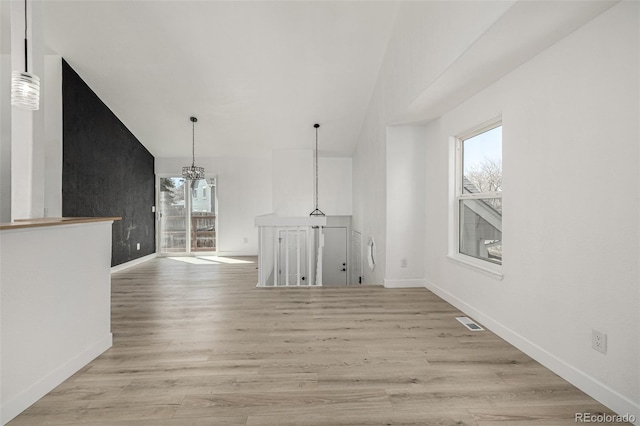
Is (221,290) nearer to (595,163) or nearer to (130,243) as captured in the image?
(130,243)

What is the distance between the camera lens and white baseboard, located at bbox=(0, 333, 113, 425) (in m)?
1.58

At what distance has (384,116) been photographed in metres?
4.25

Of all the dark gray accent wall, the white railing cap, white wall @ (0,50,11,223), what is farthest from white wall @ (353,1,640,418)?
the dark gray accent wall

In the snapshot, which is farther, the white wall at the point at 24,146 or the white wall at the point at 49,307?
the white wall at the point at 24,146

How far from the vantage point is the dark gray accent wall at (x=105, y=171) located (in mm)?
4555

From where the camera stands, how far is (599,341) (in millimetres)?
1735

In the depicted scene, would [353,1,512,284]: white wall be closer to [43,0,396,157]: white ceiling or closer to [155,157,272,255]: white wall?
[43,0,396,157]: white ceiling

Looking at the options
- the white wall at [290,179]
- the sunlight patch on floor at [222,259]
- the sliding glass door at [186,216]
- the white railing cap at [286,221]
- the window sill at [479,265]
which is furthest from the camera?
the sliding glass door at [186,216]

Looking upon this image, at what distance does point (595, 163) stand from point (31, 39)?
164 inches

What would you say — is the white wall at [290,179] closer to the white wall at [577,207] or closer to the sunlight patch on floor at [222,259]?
the sunlight patch on floor at [222,259]

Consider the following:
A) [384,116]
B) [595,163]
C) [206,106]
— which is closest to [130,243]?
[206,106]

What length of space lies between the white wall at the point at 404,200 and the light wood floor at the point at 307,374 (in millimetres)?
880

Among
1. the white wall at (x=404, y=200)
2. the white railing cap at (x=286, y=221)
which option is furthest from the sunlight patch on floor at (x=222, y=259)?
the white wall at (x=404, y=200)

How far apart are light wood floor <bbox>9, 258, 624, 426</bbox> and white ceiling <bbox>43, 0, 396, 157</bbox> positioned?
3.45 meters
